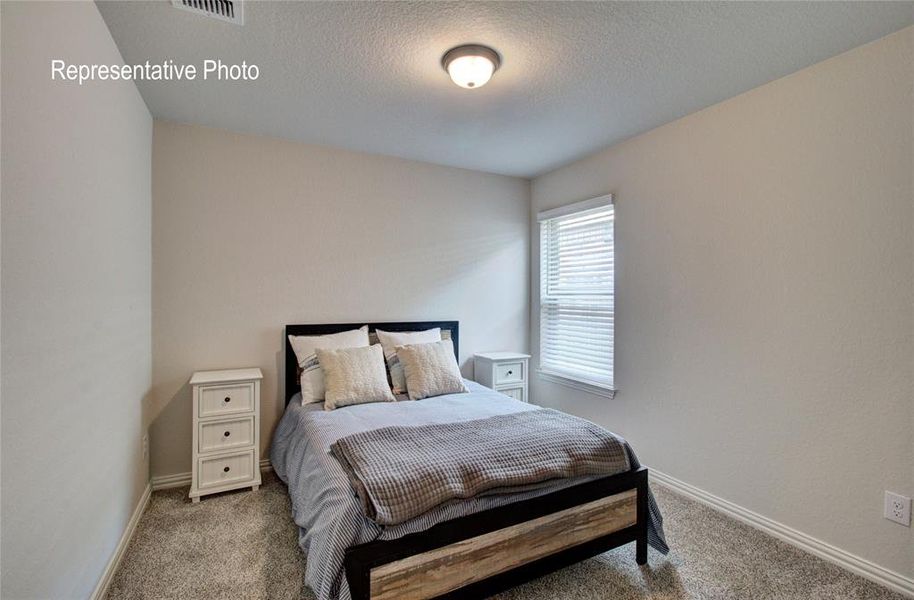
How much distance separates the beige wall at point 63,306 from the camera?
1146mm

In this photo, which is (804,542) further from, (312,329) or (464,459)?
(312,329)

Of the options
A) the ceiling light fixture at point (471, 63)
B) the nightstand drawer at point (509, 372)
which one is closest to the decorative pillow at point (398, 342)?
the nightstand drawer at point (509, 372)

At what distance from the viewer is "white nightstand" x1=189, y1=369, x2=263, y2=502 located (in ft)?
8.43

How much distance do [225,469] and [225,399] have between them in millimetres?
438

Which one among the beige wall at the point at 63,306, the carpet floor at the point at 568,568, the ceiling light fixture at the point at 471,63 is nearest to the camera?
the beige wall at the point at 63,306

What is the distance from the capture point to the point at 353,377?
108 inches

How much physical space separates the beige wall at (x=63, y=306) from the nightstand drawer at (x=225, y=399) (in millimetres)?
398

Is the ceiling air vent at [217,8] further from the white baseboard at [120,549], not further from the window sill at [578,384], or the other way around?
the window sill at [578,384]

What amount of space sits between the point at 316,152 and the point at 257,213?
0.65m

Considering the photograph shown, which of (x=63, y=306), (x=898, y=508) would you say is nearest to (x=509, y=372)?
(x=898, y=508)

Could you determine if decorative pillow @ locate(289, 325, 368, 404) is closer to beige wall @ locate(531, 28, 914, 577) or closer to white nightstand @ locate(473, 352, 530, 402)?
white nightstand @ locate(473, 352, 530, 402)

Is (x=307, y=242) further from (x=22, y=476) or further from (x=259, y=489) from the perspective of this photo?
(x=22, y=476)

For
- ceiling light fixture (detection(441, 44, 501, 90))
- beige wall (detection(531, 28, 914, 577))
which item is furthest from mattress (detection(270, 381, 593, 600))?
ceiling light fixture (detection(441, 44, 501, 90))

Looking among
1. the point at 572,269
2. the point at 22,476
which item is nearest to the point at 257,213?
the point at 22,476
